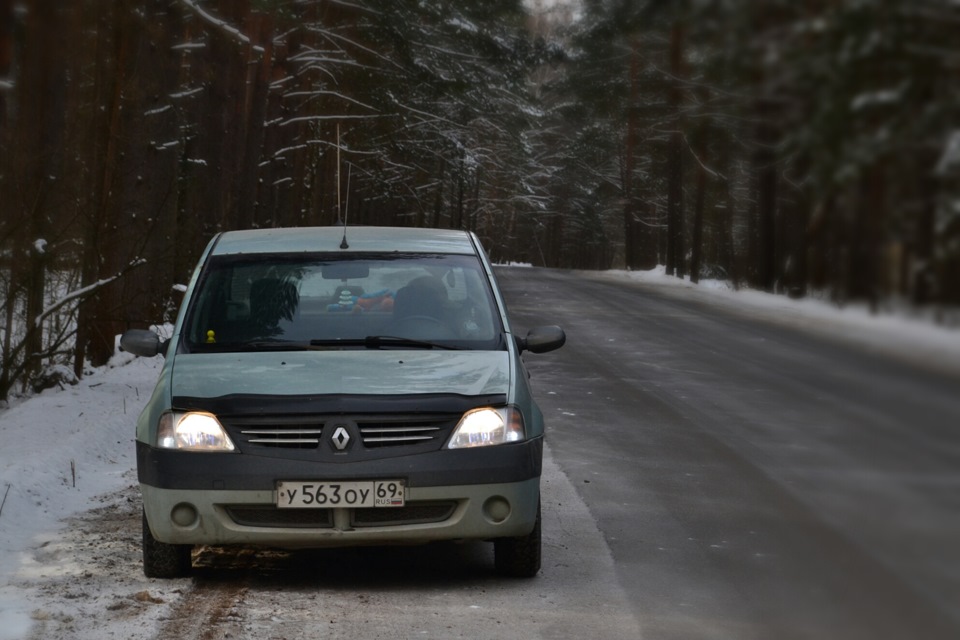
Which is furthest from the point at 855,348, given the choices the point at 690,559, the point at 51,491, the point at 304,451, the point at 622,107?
the point at 51,491

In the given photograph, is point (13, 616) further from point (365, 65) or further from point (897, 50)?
point (365, 65)

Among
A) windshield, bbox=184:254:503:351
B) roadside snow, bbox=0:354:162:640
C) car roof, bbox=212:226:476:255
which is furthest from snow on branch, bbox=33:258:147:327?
windshield, bbox=184:254:503:351

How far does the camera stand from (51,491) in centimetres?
834

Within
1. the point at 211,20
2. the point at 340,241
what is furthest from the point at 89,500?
the point at 211,20

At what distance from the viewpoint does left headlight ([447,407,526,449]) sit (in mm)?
5977

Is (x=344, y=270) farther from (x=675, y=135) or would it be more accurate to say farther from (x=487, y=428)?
(x=675, y=135)

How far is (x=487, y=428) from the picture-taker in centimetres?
602

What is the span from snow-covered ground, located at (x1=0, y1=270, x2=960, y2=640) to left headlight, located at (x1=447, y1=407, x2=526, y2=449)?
35.5 inches

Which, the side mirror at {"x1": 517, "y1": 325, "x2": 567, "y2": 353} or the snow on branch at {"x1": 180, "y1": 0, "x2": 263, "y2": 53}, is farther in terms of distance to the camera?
the snow on branch at {"x1": 180, "y1": 0, "x2": 263, "y2": 53}

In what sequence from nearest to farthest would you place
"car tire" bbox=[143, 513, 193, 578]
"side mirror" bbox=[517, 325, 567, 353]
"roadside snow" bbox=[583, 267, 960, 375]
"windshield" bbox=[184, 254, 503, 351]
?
"roadside snow" bbox=[583, 267, 960, 375] → "car tire" bbox=[143, 513, 193, 578] → "windshield" bbox=[184, 254, 503, 351] → "side mirror" bbox=[517, 325, 567, 353]

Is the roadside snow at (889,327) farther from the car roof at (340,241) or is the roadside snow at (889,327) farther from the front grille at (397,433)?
the car roof at (340,241)

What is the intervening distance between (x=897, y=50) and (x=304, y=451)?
5.22m

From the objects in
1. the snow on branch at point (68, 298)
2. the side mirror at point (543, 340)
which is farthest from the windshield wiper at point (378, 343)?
A: the snow on branch at point (68, 298)

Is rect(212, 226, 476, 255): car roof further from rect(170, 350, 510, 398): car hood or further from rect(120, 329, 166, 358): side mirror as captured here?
rect(170, 350, 510, 398): car hood
